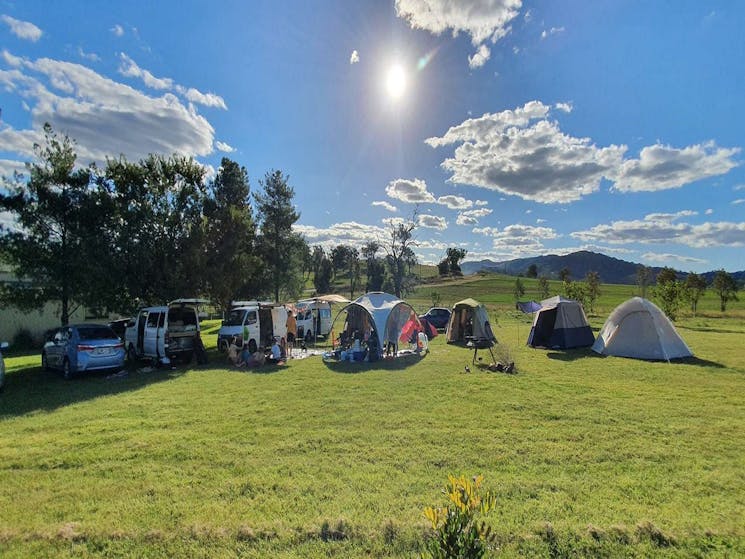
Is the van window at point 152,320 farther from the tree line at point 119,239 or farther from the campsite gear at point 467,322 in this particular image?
the campsite gear at point 467,322

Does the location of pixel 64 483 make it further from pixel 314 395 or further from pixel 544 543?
pixel 544 543

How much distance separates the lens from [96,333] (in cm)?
1116

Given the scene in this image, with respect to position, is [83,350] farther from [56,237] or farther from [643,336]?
[643,336]

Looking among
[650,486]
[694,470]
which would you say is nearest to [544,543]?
[650,486]

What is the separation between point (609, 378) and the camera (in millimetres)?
10156

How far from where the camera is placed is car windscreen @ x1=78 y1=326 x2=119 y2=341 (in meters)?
10.9

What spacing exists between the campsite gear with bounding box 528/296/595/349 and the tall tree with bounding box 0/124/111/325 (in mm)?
17325

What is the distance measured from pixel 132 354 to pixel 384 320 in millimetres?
9547

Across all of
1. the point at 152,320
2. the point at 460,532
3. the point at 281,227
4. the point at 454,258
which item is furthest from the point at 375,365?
the point at 454,258

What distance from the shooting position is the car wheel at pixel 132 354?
13.9m

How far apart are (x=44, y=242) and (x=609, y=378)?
18563mm

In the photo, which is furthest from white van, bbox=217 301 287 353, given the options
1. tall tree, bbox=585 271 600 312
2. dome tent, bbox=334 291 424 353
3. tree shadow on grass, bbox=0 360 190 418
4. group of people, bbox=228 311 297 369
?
tall tree, bbox=585 271 600 312

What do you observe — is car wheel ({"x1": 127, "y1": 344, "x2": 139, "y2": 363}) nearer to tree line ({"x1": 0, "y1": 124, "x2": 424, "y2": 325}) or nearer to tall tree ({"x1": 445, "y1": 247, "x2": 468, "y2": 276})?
tree line ({"x1": 0, "y1": 124, "x2": 424, "y2": 325})

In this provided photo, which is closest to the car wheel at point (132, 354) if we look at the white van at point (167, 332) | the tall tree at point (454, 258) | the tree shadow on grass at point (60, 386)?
the white van at point (167, 332)
